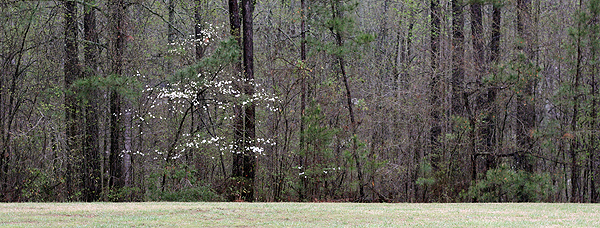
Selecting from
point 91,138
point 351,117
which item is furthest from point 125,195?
point 351,117

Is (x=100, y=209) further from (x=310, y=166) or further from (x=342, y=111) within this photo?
(x=342, y=111)

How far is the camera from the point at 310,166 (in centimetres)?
1422

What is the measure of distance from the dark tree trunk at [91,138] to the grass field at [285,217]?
6.07 meters

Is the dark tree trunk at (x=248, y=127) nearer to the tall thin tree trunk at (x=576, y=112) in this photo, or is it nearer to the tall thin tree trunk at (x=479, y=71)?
the tall thin tree trunk at (x=479, y=71)

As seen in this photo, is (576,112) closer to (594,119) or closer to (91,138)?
(594,119)

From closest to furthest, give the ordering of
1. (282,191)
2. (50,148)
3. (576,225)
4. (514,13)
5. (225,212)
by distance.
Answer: (576,225), (225,212), (50,148), (282,191), (514,13)

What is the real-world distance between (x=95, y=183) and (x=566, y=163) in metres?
10.8

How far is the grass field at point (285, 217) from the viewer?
275 inches

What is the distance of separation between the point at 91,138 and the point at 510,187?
32.1ft

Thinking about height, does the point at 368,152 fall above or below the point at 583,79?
below

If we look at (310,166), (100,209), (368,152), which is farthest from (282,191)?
(100,209)

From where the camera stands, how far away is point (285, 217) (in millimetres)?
7805

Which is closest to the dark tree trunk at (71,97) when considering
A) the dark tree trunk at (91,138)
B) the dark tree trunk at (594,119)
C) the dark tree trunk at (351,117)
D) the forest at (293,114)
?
the forest at (293,114)

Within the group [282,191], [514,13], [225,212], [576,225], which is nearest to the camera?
[576,225]
